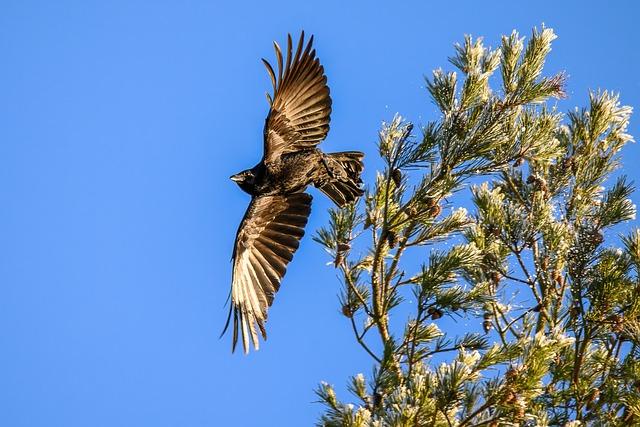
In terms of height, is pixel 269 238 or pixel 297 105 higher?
pixel 297 105

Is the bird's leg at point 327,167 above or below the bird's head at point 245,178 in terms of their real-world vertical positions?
below

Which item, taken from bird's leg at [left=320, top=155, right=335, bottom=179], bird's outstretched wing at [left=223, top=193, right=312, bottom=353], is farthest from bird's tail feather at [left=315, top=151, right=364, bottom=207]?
bird's outstretched wing at [left=223, top=193, right=312, bottom=353]

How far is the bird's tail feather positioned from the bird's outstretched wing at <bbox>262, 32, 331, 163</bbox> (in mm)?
300

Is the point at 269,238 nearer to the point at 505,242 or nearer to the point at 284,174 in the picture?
the point at 284,174

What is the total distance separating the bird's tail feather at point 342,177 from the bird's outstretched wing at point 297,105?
300 millimetres

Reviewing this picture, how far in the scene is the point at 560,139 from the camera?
442 cm

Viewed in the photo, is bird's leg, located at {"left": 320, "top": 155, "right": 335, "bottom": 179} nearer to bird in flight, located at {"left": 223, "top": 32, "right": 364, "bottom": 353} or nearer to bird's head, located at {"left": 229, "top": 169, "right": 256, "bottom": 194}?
bird in flight, located at {"left": 223, "top": 32, "right": 364, "bottom": 353}

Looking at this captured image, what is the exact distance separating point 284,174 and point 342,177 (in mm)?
485

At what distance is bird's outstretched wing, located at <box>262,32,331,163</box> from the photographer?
592cm

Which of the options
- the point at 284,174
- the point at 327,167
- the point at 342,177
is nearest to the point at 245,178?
the point at 284,174

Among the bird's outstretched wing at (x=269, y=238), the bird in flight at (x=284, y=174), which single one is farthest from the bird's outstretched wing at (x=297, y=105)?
the bird's outstretched wing at (x=269, y=238)

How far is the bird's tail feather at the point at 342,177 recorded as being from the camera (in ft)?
17.2

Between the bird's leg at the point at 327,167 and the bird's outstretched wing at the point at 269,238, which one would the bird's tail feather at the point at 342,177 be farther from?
the bird's outstretched wing at the point at 269,238

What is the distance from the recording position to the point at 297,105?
600 centimetres
